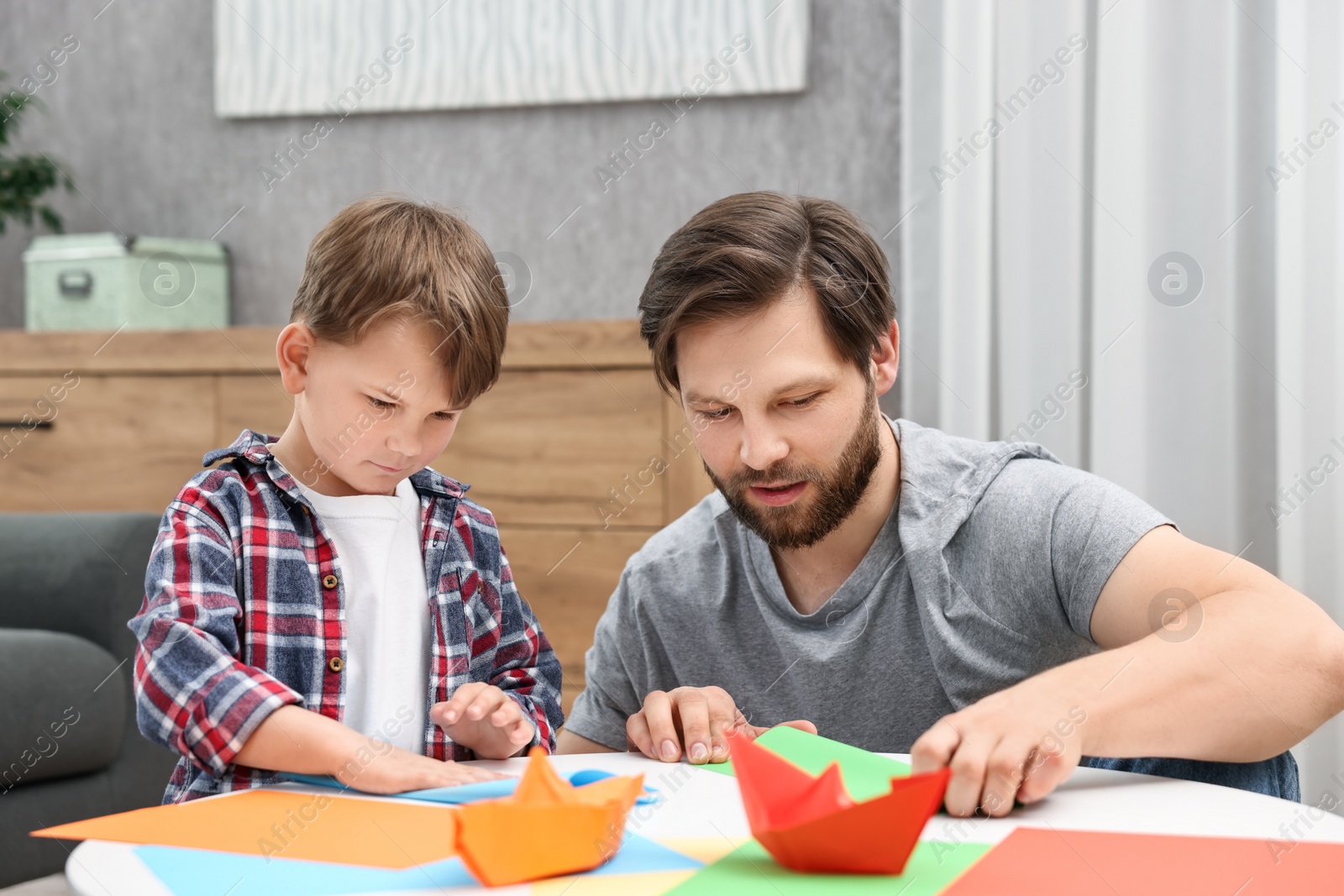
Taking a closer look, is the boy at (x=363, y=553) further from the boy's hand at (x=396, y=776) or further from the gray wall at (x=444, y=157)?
the gray wall at (x=444, y=157)

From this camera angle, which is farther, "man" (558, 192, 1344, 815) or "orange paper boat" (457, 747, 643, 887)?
"man" (558, 192, 1344, 815)

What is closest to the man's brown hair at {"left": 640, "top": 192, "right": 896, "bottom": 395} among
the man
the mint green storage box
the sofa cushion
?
the man

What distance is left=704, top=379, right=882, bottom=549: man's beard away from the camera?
1.14 meters

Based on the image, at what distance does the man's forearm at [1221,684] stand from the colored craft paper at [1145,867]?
0.17 metres

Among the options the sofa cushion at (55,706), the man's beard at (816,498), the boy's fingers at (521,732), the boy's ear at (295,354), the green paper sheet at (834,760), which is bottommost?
the sofa cushion at (55,706)

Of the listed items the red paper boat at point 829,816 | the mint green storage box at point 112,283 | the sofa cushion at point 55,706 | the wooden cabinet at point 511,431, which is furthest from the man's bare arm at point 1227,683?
the mint green storage box at point 112,283

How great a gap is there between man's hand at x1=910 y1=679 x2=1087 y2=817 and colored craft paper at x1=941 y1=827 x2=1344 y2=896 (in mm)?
36

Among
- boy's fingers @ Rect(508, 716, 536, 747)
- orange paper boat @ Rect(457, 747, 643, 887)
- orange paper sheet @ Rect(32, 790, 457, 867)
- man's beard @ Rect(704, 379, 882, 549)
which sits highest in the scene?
man's beard @ Rect(704, 379, 882, 549)

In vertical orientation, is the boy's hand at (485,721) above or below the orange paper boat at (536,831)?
below

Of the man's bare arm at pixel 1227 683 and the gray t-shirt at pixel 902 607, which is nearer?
the man's bare arm at pixel 1227 683

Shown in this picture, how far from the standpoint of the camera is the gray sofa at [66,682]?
5.33 feet

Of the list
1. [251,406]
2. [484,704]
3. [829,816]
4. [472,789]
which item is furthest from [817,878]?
[251,406]

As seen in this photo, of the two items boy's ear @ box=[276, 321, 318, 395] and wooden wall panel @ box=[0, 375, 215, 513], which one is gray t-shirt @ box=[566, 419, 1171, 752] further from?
wooden wall panel @ box=[0, 375, 215, 513]

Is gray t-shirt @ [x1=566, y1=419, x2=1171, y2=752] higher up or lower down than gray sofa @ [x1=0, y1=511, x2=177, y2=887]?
higher up
